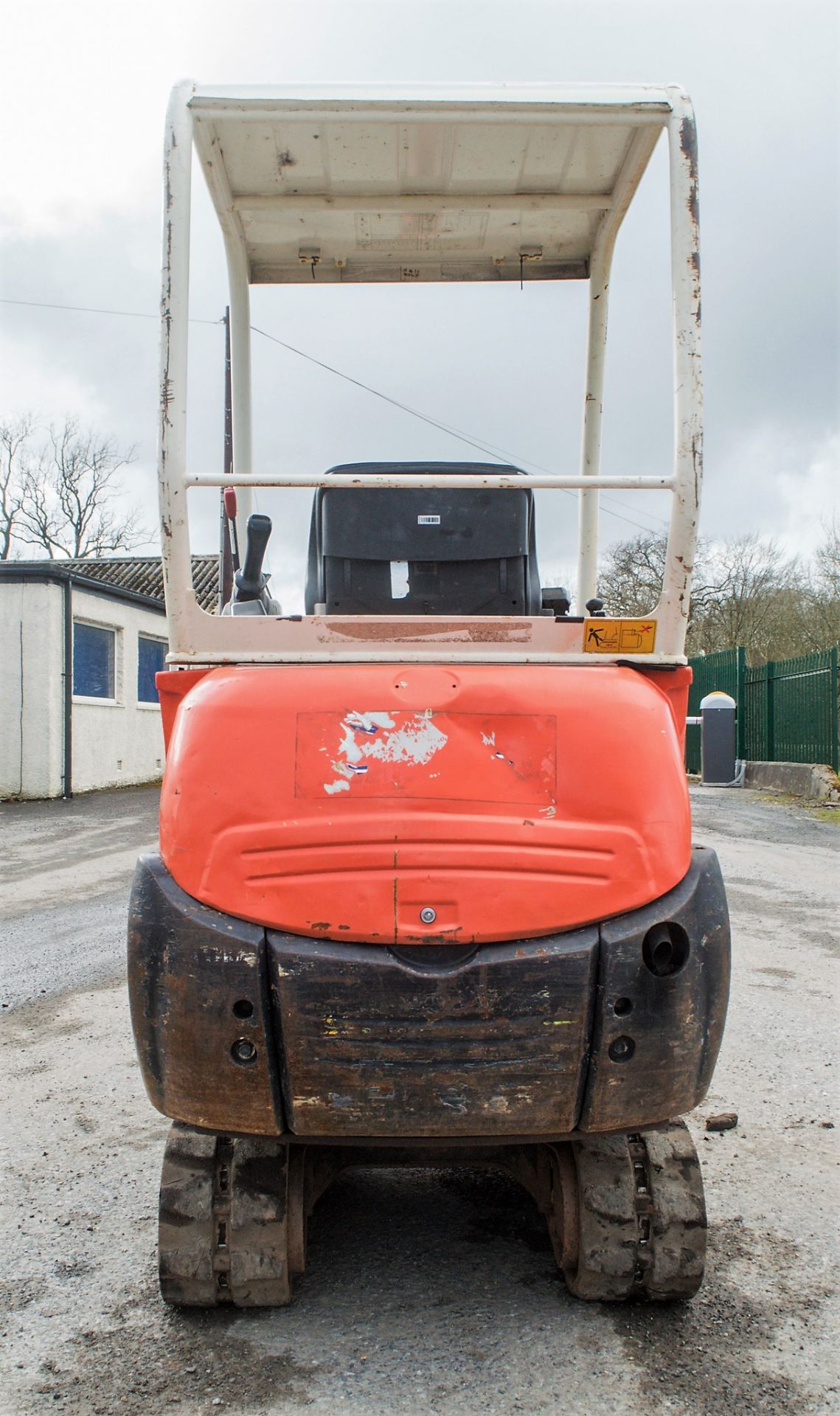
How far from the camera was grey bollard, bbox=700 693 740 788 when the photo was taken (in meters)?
18.0

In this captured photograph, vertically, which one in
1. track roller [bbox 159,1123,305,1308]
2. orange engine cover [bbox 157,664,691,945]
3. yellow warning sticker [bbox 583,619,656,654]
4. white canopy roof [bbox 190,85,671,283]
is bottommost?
track roller [bbox 159,1123,305,1308]

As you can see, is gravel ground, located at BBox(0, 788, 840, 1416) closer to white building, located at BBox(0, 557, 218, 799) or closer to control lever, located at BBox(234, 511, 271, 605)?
control lever, located at BBox(234, 511, 271, 605)

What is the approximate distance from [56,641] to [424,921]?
54.6ft

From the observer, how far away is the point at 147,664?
2169 cm

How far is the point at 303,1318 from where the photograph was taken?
8.27 ft

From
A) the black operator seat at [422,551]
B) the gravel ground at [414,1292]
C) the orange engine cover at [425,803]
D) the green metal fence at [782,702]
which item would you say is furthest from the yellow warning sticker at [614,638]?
the green metal fence at [782,702]

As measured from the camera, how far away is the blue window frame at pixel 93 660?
732 inches

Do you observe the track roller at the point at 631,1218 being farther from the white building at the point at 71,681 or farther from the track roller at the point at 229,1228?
the white building at the point at 71,681

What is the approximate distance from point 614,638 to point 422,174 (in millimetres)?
1698

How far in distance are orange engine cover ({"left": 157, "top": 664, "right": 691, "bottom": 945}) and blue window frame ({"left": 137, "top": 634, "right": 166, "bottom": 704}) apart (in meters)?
19.3

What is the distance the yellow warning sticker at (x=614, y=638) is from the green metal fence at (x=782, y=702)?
457 inches

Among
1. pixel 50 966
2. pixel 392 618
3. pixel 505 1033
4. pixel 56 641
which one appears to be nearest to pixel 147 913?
pixel 505 1033

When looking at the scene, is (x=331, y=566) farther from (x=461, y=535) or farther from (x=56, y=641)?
(x=56, y=641)

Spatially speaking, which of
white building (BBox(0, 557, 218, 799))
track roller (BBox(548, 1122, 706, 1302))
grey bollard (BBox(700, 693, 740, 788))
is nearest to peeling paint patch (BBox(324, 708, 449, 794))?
track roller (BBox(548, 1122, 706, 1302))
